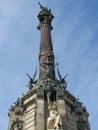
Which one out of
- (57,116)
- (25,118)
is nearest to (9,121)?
(25,118)

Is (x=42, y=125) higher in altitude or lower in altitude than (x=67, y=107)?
lower

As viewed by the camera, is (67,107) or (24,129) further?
(67,107)

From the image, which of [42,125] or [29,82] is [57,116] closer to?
[42,125]

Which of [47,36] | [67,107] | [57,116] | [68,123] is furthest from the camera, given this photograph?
[47,36]

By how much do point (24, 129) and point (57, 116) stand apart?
3.20 meters

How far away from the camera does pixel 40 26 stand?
31906mm

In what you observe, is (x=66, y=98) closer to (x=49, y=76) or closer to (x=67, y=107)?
(x=67, y=107)

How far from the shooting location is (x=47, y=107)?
2145cm

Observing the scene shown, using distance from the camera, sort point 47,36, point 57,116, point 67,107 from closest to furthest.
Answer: point 57,116
point 67,107
point 47,36

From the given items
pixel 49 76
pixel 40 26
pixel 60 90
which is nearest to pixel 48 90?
pixel 60 90

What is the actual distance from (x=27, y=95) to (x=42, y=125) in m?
3.83

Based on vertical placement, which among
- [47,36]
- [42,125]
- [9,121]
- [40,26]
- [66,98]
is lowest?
[42,125]

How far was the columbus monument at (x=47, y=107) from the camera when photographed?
20.1 metres

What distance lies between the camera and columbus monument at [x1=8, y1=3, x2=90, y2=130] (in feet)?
66.0
